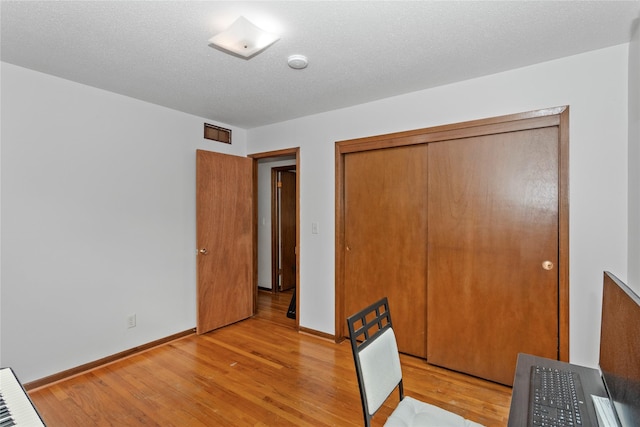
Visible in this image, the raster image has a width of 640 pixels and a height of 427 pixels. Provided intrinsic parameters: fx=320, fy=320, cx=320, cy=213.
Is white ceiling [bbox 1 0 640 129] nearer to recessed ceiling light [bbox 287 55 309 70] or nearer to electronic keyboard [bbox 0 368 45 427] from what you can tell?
recessed ceiling light [bbox 287 55 309 70]

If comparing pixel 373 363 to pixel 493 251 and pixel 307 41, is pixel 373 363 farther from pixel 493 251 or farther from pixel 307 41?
pixel 307 41

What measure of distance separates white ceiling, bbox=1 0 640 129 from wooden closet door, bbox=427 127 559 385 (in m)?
0.64

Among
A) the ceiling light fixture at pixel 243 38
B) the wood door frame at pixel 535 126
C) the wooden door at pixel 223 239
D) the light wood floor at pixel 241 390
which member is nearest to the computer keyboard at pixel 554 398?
the light wood floor at pixel 241 390

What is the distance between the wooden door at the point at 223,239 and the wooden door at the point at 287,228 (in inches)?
49.2

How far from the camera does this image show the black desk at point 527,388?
3.43 ft

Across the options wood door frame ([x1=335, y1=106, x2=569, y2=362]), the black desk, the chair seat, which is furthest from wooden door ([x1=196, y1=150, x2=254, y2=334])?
the black desk

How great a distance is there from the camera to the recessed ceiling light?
2158mm

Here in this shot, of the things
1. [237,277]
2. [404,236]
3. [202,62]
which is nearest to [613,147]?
[404,236]

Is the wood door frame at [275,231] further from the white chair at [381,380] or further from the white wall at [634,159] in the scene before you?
the white wall at [634,159]

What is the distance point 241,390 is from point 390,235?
1779 mm

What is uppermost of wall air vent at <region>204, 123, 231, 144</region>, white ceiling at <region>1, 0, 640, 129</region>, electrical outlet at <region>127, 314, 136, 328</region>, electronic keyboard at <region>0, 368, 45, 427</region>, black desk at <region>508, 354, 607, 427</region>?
white ceiling at <region>1, 0, 640, 129</region>

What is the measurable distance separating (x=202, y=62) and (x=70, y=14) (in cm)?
74

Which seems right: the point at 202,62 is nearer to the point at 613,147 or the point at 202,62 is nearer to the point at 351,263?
the point at 351,263

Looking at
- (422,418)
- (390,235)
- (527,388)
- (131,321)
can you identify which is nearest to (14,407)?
(422,418)
